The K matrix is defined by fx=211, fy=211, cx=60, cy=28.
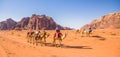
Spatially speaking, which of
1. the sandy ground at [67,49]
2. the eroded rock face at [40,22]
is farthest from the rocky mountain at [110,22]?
the sandy ground at [67,49]

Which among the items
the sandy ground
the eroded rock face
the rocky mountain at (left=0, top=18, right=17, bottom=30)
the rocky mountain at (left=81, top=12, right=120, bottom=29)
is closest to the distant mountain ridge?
the eroded rock face

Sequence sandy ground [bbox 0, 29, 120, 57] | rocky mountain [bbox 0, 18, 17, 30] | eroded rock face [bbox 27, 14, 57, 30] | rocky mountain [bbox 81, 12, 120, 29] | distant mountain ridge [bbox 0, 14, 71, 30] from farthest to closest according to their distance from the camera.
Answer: rocky mountain [bbox 0, 18, 17, 30] < distant mountain ridge [bbox 0, 14, 71, 30] < eroded rock face [bbox 27, 14, 57, 30] < rocky mountain [bbox 81, 12, 120, 29] < sandy ground [bbox 0, 29, 120, 57]

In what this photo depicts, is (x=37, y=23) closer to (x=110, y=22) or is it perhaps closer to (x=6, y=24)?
(x=6, y=24)

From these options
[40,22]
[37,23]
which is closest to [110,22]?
[40,22]

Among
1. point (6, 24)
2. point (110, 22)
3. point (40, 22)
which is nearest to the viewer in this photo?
point (110, 22)

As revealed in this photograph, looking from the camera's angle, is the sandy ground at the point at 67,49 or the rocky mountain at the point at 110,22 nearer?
the sandy ground at the point at 67,49

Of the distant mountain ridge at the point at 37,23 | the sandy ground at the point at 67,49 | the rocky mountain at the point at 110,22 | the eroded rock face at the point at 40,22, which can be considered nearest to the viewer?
the sandy ground at the point at 67,49

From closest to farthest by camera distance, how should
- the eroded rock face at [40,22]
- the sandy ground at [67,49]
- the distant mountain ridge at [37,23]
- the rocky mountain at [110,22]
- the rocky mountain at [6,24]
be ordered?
1. the sandy ground at [67,49]
2. the rocky mountain at [110,22]
3. the eroded rock face at [40,22]
4. the distant mountain ridge at [37,23]
5. the rocky mountain at [6,24]

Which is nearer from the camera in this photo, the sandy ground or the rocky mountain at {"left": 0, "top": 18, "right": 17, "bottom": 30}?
the sandy ground

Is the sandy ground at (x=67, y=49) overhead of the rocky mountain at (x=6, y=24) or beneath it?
beneath

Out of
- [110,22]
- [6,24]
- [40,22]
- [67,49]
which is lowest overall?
[67,49]

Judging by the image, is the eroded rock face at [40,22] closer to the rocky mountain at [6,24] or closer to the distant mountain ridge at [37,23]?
the distant mountain ridge at [37,23]

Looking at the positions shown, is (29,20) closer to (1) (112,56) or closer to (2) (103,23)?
(2) (103,23)

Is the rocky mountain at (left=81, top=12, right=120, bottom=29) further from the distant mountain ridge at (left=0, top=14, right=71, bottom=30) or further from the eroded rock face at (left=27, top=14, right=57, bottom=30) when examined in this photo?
the eroded rock face at (left=27, top=14, right=57, bottom=30)
